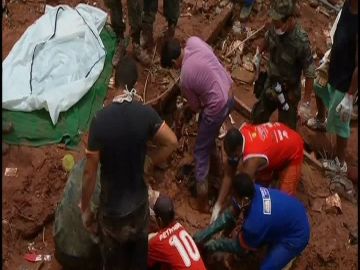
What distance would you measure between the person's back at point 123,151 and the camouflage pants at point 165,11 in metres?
2.72

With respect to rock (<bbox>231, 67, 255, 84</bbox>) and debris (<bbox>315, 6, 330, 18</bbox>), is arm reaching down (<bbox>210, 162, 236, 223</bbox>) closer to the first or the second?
rock (<bbox>231, 67, 255, 84</bbox>)

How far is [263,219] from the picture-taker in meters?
5.69

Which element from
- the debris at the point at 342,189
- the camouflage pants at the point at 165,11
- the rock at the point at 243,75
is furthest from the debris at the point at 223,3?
the debris at the point at 342,189

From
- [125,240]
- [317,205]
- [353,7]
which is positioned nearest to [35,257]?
[125,240]

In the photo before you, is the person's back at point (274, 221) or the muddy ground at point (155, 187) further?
the muddy ground at point (155, 187)

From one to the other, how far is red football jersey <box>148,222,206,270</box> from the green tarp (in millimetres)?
1690

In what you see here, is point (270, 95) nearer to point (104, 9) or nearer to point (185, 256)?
point (185, 256)

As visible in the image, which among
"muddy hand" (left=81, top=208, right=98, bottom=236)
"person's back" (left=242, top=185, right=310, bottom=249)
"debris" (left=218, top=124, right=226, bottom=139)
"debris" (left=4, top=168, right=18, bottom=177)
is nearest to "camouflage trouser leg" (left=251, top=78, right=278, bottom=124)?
"debris" (left=218, top=124, right=226, bottom=139)

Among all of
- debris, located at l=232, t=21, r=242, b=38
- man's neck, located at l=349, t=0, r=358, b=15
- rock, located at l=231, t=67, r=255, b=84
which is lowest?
rock, located at l=231, t=67, r=255, b=84

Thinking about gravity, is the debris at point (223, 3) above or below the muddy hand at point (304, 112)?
above

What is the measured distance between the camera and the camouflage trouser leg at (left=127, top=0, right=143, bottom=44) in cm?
718

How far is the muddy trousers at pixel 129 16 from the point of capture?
7.20 metres

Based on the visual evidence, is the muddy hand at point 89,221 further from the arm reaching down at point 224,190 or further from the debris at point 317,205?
the debris at point 317,205

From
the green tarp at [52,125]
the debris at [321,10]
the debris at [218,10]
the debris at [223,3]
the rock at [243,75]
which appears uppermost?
the debris at [321,10]
